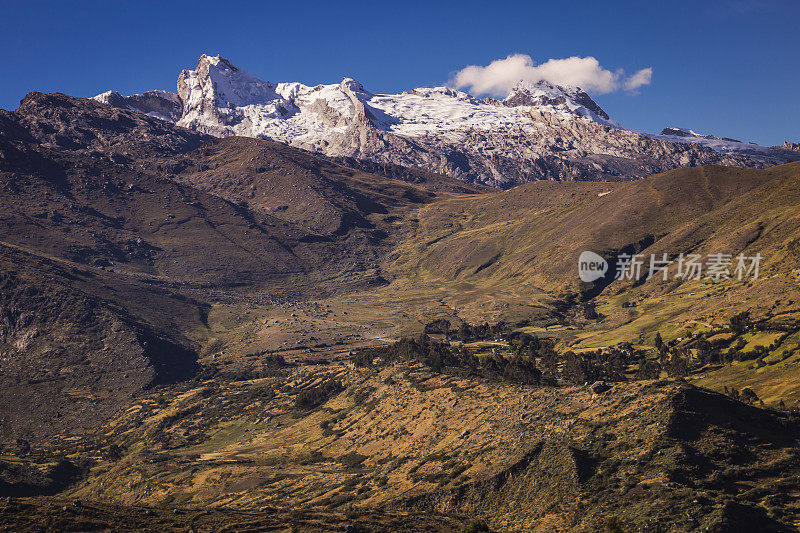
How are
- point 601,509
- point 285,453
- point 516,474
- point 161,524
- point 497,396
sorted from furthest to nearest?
point 285,453, point 497,396, point 516,474, point 161,524, point 601,509

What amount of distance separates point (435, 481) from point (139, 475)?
227 feet

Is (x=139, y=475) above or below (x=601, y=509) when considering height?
below

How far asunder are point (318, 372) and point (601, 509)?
451ft

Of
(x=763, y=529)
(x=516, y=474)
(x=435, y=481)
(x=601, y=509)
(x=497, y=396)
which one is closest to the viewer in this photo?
(x=763, y=529)

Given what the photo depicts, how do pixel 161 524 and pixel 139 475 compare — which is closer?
pixel 161 524

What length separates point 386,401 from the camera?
124438 mm

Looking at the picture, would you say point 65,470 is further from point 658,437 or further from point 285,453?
point 658,437

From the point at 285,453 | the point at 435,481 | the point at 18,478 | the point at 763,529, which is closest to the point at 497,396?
the point at 435,481

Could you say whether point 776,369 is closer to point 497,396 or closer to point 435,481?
point 497,396

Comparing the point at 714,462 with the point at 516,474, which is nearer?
the point at 714,462

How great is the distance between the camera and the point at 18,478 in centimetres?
12625

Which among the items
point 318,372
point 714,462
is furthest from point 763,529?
point 318,372

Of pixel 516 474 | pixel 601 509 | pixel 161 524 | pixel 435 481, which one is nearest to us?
pixel 601 509

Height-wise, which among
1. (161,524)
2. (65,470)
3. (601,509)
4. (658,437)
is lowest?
(65,470)
